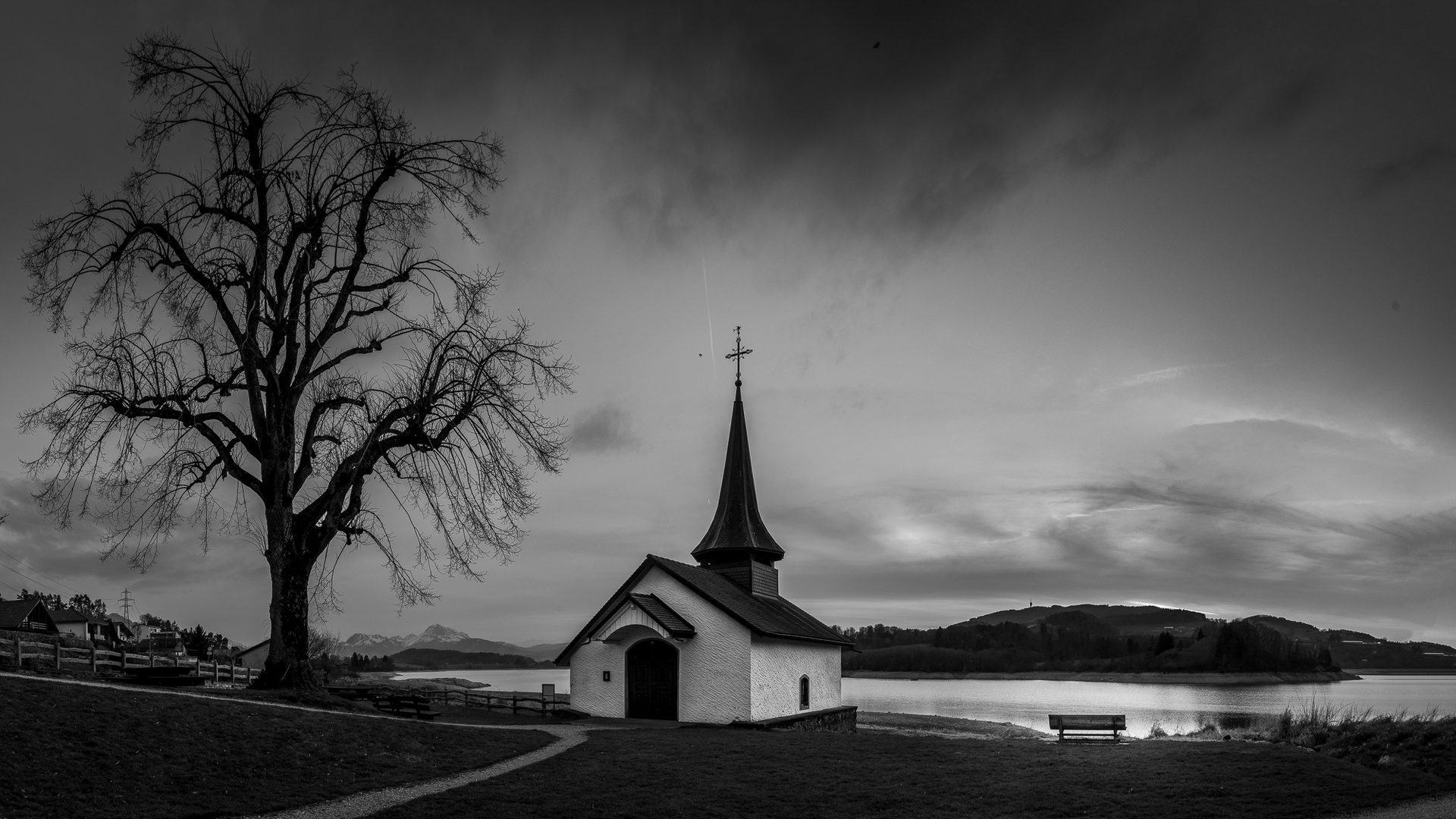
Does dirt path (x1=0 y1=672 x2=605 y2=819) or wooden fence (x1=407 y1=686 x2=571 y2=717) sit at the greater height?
dirt path (x1=0 y1=672 x2=605 y2=819)

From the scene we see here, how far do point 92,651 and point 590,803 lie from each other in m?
14.1

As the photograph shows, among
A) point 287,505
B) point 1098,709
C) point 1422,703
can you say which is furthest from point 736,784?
point 1422,703

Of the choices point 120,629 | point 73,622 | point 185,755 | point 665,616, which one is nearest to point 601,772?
point 185,755

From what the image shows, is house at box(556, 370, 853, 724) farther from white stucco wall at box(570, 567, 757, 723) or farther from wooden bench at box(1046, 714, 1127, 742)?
wooden bench at box(1046, 714, 1127, 742)

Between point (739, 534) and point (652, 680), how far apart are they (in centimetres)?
711

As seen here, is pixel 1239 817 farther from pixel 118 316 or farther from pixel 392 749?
pixel 118 316

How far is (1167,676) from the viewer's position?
97.3 meters

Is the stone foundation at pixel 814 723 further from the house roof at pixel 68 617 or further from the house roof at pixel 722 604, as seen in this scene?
the house roof at pixel 68 617

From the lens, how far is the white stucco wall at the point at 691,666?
78.6ft

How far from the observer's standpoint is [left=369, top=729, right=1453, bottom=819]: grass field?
472 inches

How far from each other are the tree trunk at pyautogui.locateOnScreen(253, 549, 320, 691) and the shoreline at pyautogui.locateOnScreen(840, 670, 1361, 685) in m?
85.2

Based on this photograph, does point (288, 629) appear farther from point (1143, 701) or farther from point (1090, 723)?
point (1143, 701)

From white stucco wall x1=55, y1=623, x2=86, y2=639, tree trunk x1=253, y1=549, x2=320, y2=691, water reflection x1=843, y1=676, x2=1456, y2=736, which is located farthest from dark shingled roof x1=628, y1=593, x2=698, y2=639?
white stucco wall x1=55, y1=623, x2=86, y2=639

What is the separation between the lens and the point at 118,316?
1856 cm
